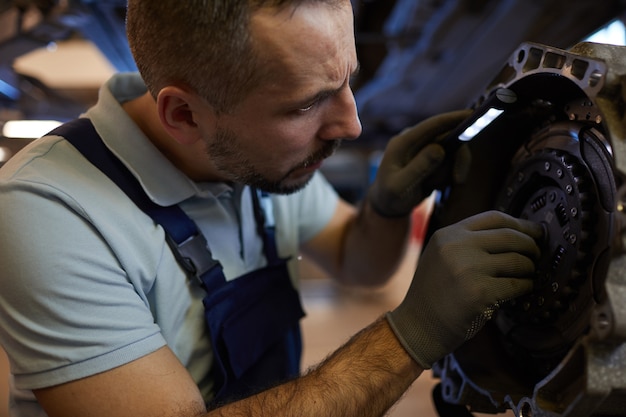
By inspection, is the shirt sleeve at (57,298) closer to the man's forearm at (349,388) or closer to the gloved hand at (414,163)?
the man's forearm at (349,388)

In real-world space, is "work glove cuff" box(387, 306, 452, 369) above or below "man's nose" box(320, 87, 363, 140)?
below

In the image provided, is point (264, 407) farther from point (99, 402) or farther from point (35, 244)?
point (35, 244)

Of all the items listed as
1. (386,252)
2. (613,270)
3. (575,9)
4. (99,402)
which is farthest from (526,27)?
(99,402)

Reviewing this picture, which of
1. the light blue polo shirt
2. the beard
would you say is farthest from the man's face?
the light blue polo shirt

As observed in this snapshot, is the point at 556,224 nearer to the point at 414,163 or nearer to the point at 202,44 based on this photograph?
the point at 414,163

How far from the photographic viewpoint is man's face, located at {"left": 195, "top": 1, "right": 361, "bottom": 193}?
0.86 meters

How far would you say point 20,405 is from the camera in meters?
0.97

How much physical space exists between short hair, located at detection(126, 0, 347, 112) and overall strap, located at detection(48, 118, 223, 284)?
15cm

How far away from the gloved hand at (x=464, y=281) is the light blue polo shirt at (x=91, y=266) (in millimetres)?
389

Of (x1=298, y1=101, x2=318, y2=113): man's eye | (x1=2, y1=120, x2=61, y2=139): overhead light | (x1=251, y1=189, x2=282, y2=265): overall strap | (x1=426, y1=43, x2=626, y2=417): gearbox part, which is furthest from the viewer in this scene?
(x1=2, y1=120, x2=61, y2=139): overhead light

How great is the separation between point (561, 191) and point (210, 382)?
0.69 metres

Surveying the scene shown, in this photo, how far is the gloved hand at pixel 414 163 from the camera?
1060mm

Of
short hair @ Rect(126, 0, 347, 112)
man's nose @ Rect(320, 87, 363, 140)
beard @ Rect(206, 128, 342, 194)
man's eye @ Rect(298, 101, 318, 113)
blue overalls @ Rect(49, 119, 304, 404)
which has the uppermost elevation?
short hair @ Rect(126, 0, 347, 112)

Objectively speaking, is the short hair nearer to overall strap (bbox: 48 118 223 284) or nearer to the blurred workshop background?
overall strap (bbox: 48 118 223 284)
